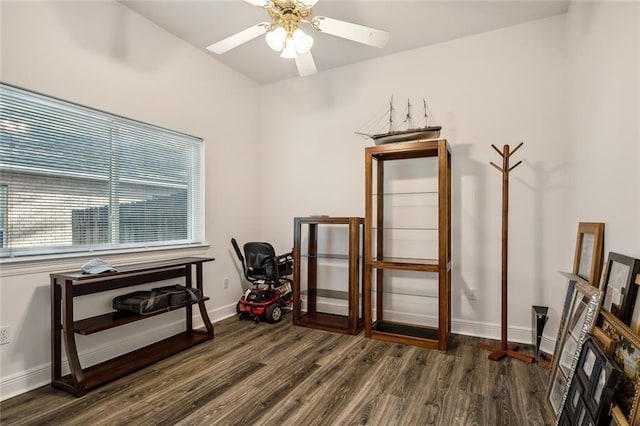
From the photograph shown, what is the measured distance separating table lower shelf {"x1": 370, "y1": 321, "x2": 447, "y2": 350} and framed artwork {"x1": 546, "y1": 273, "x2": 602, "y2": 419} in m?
0.98

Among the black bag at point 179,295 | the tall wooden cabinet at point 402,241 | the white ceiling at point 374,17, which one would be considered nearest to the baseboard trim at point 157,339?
the tall wooden cabinet at point 402,241

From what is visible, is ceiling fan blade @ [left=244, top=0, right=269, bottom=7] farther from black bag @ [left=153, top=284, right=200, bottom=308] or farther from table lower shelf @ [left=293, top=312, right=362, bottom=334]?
table lower shelf @ [left=293, top=312, right=362, bottom=334]

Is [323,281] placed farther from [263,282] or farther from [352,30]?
[352,30]

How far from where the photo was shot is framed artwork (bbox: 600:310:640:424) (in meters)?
1.30

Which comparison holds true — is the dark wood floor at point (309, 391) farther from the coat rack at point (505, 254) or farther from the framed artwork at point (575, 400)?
the framed artwork at point (575, 400)

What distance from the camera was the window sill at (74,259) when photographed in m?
2.30

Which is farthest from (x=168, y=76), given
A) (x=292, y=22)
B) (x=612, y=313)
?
(x=612, y=313)

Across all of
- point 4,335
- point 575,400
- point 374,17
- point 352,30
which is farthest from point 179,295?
point 374,17

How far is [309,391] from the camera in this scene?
7.78 ft

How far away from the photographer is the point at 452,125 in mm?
3562

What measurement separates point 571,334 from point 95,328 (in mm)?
3271

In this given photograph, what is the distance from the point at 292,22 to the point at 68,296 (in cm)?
243

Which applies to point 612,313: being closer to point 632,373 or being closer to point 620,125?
point 632,373

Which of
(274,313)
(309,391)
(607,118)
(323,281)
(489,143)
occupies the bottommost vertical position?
(309,391)
